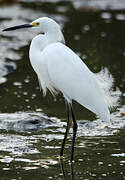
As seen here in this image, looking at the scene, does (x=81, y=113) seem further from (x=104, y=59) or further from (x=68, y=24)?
(x=68, y=24)

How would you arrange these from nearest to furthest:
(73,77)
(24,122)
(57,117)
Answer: (73,77) < (24,122) < (57,117)

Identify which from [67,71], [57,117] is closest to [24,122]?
[57,117]

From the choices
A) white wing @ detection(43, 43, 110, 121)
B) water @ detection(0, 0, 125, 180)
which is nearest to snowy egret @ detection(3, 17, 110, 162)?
white wing @ detection(43, 43, 110, 121)

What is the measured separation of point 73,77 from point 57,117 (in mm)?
1681

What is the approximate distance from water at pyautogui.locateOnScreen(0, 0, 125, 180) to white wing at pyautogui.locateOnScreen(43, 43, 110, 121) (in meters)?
0.36

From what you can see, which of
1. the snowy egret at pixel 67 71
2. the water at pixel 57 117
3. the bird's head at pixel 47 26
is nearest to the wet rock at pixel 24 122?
the water at pixel 57 117

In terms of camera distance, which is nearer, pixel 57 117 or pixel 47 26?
pixel 47 26

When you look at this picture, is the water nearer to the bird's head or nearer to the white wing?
the white wing

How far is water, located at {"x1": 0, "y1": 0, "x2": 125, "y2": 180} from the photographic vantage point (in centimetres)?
595

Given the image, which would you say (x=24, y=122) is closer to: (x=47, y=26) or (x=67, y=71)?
(x=67, y=71)

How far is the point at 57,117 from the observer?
8.02 meters

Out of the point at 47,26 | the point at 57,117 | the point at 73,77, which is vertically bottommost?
the point at 57,117

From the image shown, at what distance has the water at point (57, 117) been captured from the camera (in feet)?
19.5

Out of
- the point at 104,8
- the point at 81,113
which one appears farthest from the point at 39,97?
the point at 104,8
